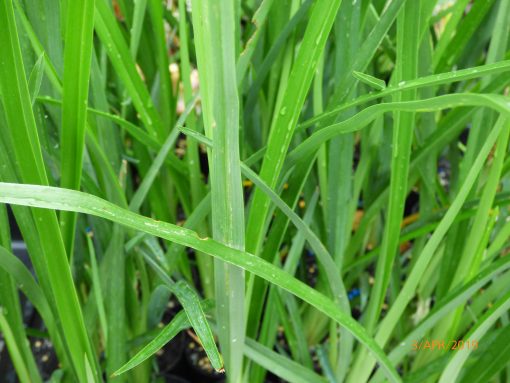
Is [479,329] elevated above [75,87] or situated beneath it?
situated beneath

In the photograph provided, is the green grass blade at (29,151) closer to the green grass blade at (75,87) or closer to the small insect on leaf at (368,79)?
the green grass blade at (75,87)

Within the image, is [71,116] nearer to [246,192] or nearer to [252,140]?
[252,140]

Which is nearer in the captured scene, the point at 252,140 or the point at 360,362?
the point at 360,362

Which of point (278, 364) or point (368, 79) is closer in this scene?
point (368, 79)

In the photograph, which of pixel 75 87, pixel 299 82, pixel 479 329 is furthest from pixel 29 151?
pixel 479 329

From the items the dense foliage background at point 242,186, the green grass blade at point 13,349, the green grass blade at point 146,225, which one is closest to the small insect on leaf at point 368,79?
the dense foliage background at point 242,186

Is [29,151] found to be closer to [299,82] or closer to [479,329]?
[299,82]

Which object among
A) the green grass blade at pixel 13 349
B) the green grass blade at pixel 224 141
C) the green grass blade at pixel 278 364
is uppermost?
the green grass blade at pixel 224 141

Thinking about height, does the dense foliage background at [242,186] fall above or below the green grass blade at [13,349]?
above

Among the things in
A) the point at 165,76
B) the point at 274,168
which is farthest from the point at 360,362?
the point at 165,76
